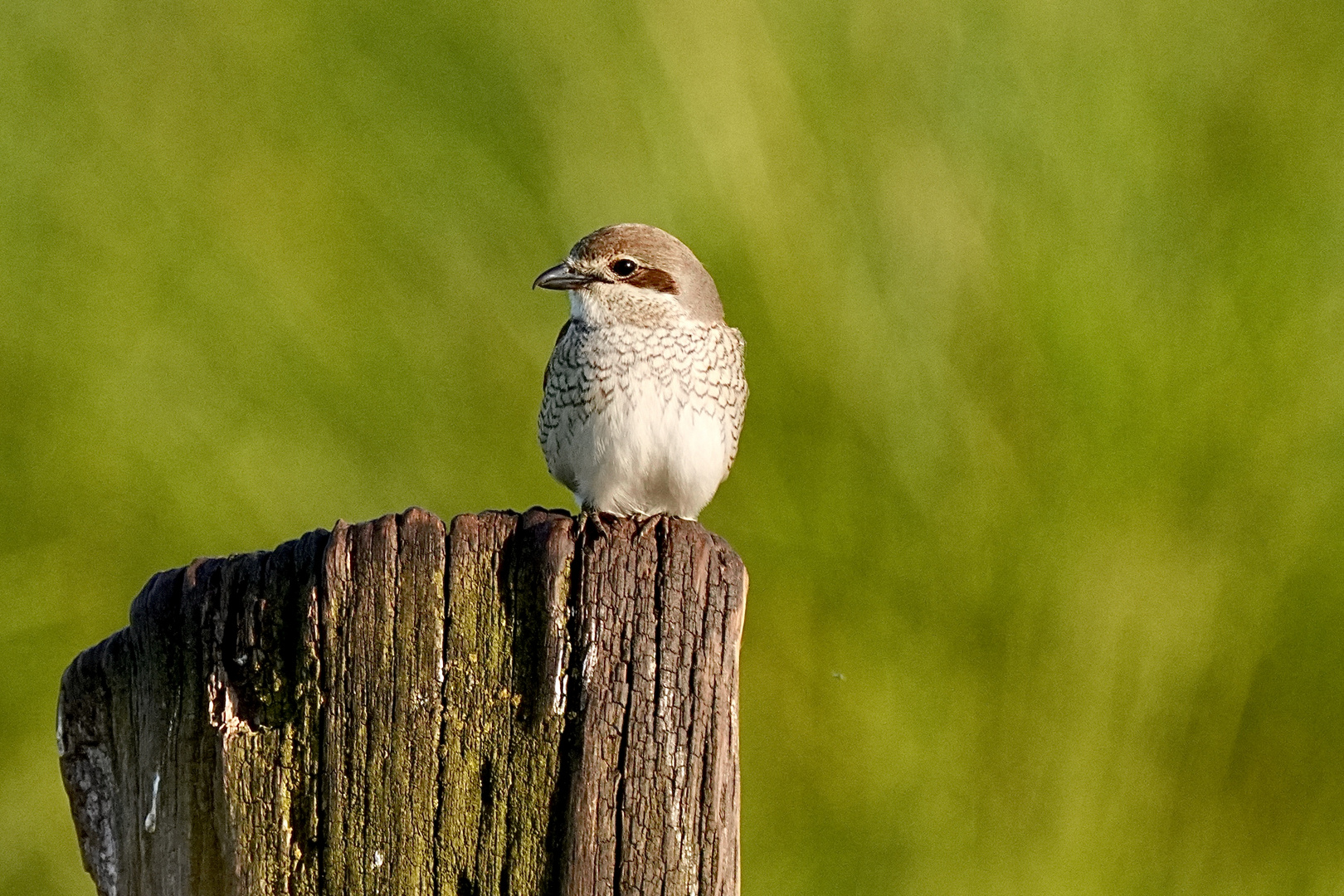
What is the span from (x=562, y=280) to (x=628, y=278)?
17 cm

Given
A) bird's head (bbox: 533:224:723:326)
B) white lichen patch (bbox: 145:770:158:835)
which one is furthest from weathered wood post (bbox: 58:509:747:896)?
bird's head (bbox: 533:224:723:326)

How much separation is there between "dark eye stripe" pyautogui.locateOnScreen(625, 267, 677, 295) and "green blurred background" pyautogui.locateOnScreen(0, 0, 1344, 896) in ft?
1.60

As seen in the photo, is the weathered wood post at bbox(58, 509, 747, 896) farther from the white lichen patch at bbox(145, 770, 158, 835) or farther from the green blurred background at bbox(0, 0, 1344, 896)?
the green blurred background at bbox(0, 0, 1344, 896)

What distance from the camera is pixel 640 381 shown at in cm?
397

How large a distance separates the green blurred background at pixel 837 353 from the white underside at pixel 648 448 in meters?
0.48

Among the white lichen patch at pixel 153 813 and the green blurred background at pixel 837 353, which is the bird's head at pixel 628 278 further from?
the white lichen patch at pixel 153 813

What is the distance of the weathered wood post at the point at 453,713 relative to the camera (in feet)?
6.33

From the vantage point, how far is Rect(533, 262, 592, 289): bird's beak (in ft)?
13.6

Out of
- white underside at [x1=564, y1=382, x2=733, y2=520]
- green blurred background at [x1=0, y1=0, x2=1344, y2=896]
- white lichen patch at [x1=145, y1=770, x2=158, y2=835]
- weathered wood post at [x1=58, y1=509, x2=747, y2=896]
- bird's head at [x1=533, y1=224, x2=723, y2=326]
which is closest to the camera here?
weathered wood post at [x1=58, y1=509, x2=747, y2=896]

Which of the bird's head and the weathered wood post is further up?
the bird's head

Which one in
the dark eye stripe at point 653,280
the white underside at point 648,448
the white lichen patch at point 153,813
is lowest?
the white lichen patch at point 153,813

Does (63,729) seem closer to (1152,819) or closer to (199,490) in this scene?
(199,490)

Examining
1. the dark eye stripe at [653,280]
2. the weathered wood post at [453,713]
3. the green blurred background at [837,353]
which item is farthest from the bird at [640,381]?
the weathered wood post at [453,713]

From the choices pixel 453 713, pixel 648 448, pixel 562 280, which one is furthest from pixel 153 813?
pixel 562 280
